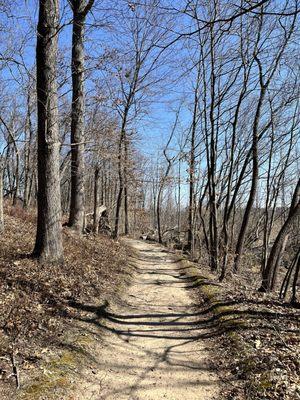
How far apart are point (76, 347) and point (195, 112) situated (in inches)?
697

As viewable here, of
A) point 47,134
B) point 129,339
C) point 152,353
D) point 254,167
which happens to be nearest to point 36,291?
point 129,339

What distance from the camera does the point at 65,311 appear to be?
598cm

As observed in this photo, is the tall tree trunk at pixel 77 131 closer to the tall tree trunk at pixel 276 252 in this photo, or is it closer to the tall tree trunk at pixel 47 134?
the tall tree trunk at pixel 47 134

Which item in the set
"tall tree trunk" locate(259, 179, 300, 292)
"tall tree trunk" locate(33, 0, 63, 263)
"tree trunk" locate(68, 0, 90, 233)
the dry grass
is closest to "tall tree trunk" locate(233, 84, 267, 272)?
"tall tree trunk" locate(259, 179, 300, 292)

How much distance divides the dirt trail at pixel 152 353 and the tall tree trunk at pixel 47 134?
2.21 meters

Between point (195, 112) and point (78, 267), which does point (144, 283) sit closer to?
point (78, 267)

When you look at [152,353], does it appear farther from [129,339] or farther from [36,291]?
[36,291]

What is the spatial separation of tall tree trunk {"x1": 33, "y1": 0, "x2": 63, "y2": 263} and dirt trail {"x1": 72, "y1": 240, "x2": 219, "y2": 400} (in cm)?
221

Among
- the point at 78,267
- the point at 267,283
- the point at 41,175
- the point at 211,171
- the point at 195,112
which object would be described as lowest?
the point at 267,283

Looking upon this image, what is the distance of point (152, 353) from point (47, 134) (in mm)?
5229

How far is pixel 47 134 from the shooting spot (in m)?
7.53

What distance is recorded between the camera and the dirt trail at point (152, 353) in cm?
424

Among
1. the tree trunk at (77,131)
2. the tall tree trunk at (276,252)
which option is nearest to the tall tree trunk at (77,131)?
the tree trunk at (77,131)

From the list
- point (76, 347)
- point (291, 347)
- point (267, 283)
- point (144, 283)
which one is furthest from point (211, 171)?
point (76, 347)
